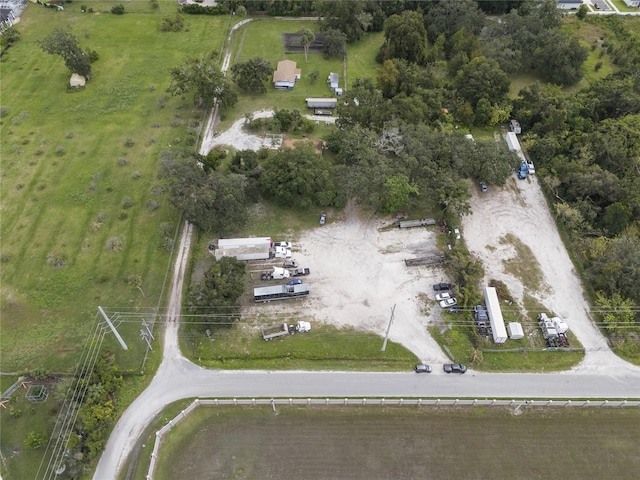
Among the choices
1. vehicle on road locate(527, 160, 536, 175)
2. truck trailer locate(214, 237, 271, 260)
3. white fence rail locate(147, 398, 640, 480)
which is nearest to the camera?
white fence rail locate(147, 398, 640, 480)

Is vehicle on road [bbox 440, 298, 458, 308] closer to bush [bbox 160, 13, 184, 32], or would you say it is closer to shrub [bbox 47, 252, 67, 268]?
shrub [bbox 47, 252, 67, 268]

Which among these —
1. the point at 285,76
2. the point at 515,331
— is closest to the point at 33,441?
the point at 515,331

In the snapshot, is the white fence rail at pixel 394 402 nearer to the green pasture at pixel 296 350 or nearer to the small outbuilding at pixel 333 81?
the green pasture at pixel 296 350

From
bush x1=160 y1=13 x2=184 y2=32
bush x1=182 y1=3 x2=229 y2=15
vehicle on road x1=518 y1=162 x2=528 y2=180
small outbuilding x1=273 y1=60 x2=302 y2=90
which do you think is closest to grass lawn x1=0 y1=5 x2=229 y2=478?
bush x1=160 y1=13 x2=184 y2=32

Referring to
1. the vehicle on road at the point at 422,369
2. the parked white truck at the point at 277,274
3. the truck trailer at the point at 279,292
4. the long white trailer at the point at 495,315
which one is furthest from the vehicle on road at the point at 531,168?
the parked white truck at the point at 277,274

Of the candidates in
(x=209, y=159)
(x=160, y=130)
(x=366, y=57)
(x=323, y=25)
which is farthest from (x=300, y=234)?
(x=323, y=25)

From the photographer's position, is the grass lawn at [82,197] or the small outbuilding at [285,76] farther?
the small outbuilding at [285,76]

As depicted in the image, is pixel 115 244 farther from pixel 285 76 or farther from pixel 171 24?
pixel 171 24
